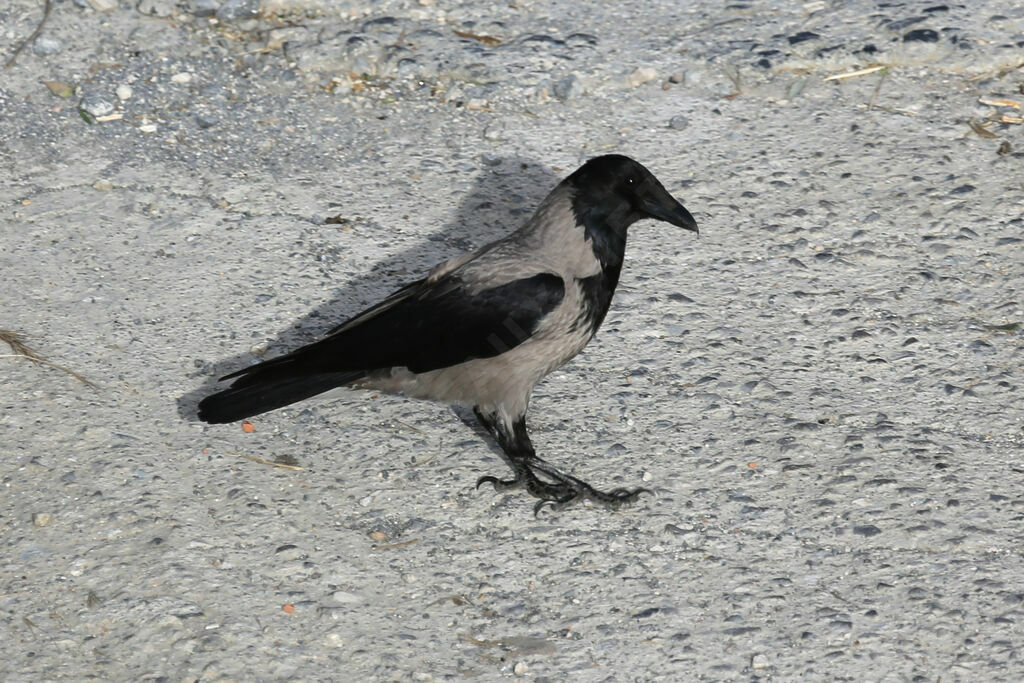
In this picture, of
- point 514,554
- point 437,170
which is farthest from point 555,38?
point 514,554

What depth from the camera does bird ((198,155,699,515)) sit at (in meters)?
4.18

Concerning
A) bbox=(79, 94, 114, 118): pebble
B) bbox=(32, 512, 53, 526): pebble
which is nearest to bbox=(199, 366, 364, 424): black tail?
bbox=(32, 512, 53, 526): pebble

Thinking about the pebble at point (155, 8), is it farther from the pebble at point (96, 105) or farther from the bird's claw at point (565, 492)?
the bird's claw at point (565, 492)

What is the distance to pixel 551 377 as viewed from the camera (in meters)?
4.77

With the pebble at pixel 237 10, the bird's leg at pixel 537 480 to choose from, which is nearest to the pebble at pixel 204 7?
the pebble at pixel 237 10

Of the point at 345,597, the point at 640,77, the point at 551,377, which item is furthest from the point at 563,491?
the point at 640,77

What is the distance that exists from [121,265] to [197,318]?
1.71 ft

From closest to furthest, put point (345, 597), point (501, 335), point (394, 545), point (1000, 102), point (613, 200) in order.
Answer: point (345, 597) < point (394, 545) < point (501, 335) < point (613, 200) < point (1000, 102)

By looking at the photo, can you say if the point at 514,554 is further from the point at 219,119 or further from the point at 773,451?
the point at 219,119

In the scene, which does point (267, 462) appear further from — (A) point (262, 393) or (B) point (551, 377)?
(B) point (551, 377)

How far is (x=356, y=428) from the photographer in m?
4.50

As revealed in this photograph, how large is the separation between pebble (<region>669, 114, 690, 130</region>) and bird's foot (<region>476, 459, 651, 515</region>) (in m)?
2.35

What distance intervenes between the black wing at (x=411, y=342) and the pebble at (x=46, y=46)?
291cm

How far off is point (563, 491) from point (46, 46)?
388 cm
